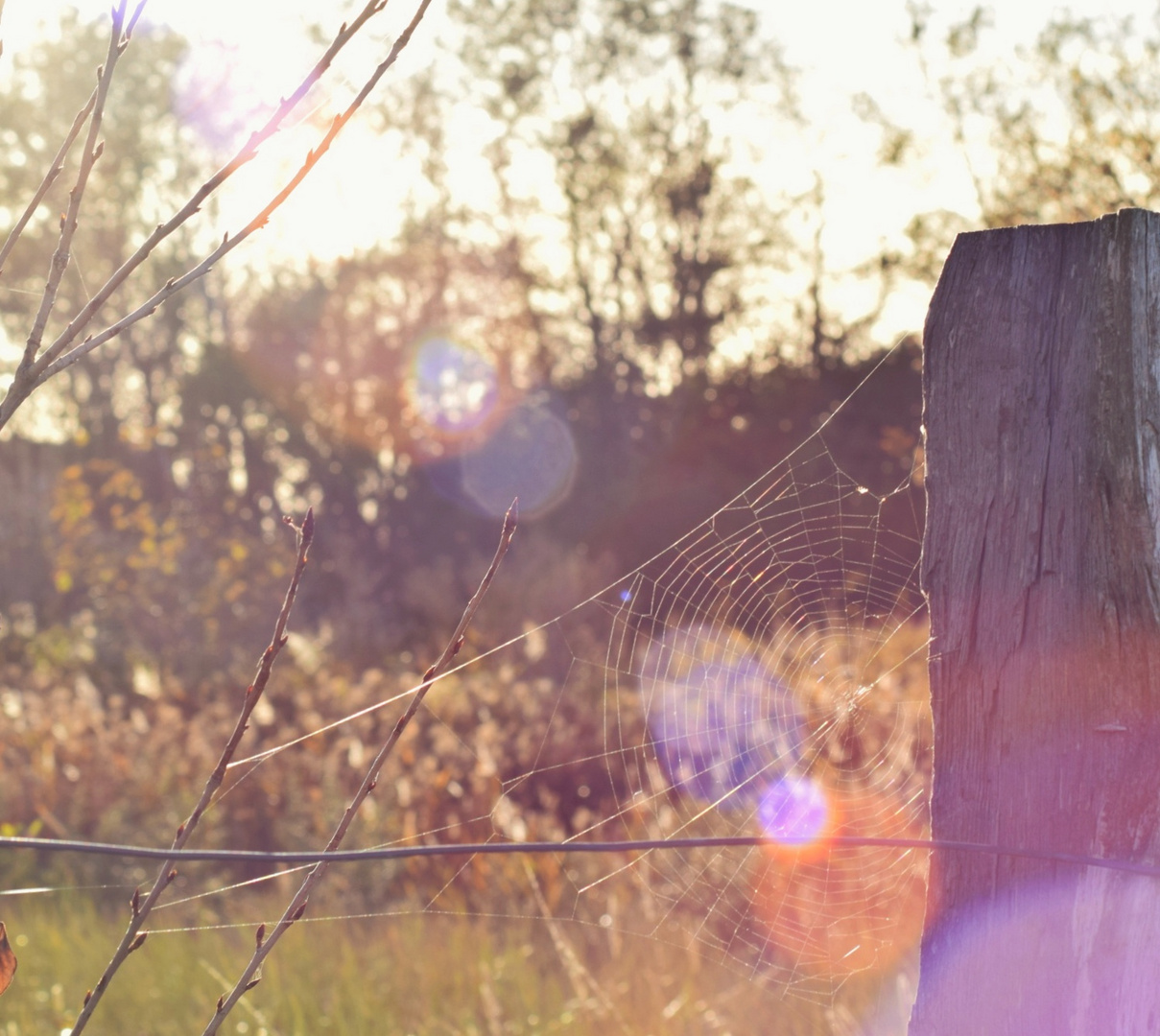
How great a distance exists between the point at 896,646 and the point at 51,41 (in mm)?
16057

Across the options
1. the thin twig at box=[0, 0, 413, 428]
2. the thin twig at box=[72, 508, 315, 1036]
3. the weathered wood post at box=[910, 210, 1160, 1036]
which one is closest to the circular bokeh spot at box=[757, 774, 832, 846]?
the weathered wood post at box=[910, 210, 1160, 1036]

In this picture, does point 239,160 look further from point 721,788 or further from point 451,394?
point 451,394

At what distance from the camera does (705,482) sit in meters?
13.8

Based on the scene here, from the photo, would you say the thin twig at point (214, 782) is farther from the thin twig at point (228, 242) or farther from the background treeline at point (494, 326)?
the background treeline at point (494, 326)

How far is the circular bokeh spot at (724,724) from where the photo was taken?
15.4 feet

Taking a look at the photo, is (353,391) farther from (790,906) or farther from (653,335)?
(790,906)

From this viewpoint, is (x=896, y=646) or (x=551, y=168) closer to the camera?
(x=896, y=646)

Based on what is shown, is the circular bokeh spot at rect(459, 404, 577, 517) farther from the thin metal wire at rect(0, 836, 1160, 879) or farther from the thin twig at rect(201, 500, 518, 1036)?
the thin metal wire at rect(0, 836, 1160, 879)

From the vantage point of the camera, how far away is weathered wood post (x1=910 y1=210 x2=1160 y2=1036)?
109 centimetres

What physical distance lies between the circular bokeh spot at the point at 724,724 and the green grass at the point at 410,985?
1169 millimetres

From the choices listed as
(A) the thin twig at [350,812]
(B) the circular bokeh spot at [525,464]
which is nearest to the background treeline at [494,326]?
(B) the circular bokeh spot at [525,464]

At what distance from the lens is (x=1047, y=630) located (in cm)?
116

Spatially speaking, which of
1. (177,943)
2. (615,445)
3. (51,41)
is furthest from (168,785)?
(51,41)

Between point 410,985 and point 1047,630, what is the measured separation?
258cm
